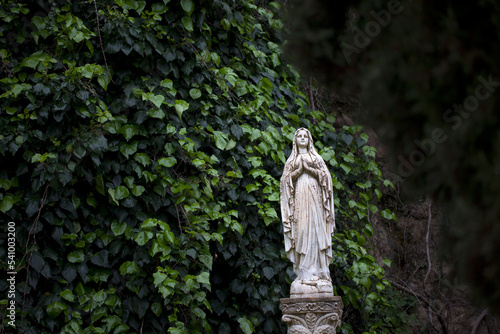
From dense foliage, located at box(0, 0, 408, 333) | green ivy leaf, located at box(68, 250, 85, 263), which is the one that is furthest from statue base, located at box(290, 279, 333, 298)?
green ivy leaf, located at box(68, 250, 85, 263)

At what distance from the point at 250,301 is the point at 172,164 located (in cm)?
194

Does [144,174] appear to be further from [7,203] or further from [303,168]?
[303,168]

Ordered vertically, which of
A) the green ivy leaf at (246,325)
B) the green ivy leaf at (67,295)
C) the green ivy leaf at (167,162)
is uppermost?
the green ivy leaf at (167,162)

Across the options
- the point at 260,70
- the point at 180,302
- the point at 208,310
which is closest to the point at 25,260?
the point at 180,302

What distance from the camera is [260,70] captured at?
8.30 m

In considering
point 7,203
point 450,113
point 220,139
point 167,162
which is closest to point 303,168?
point 220,139

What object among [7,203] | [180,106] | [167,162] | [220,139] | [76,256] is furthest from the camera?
[220,139]

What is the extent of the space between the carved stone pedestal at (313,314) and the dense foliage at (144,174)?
0.93m

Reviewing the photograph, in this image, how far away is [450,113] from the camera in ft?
2.77

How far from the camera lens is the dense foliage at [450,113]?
78cm

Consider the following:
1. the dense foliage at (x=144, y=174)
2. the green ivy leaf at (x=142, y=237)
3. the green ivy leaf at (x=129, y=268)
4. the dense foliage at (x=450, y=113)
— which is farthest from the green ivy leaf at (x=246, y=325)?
the dense foliage at (x=450, y=113)

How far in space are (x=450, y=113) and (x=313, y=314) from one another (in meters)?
5.34

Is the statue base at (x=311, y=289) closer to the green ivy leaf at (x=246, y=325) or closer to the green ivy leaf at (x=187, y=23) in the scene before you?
the green ivy leaf at (x=246, y=325)

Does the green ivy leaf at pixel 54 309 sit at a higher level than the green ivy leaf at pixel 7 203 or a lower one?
lower
